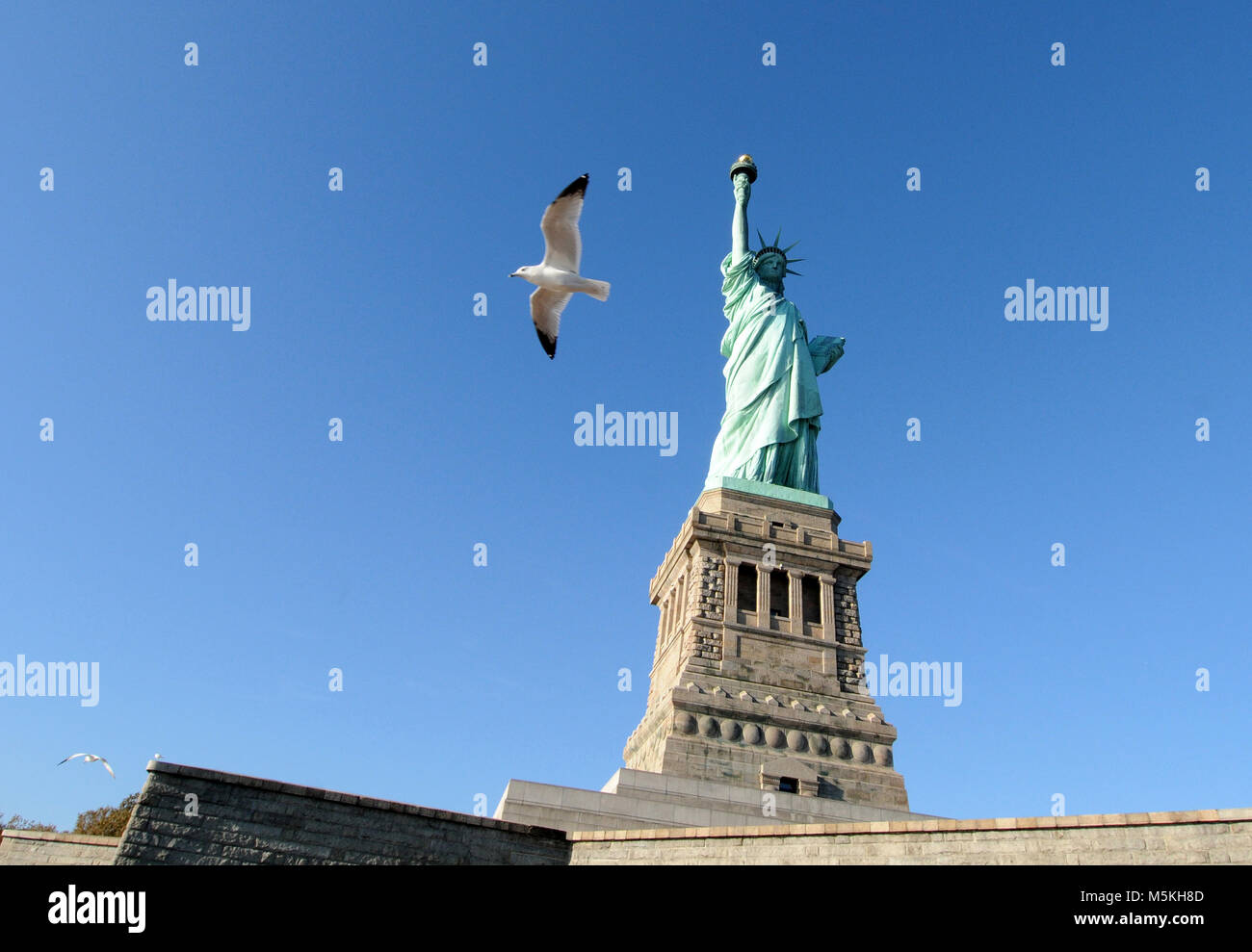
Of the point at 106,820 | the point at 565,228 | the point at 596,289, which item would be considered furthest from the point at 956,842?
the point at 106,820

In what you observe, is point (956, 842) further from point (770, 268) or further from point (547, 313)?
point (770, 268)

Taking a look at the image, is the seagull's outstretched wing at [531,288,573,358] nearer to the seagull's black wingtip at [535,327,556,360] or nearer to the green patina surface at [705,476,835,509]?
the seagull's black wingtip at [535,327,556,360]

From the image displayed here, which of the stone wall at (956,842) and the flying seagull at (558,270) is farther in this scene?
the flying seagull at (558,270)

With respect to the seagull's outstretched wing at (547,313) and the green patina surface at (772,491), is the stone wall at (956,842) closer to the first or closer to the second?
the seagull's outstretched wing at (547,313)

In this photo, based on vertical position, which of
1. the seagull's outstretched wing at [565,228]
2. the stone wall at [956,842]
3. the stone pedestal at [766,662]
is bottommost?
the stone wall at [956,842]

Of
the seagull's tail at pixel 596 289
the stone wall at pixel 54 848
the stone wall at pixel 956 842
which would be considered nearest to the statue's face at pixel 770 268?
the seagull's tail at pixel 596 289

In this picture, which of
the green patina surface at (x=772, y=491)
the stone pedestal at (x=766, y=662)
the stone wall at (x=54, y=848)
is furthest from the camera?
the green patina surface at (x=772, y=491)

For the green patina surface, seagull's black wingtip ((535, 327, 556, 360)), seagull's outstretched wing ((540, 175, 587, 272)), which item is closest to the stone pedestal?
the green patina surface
